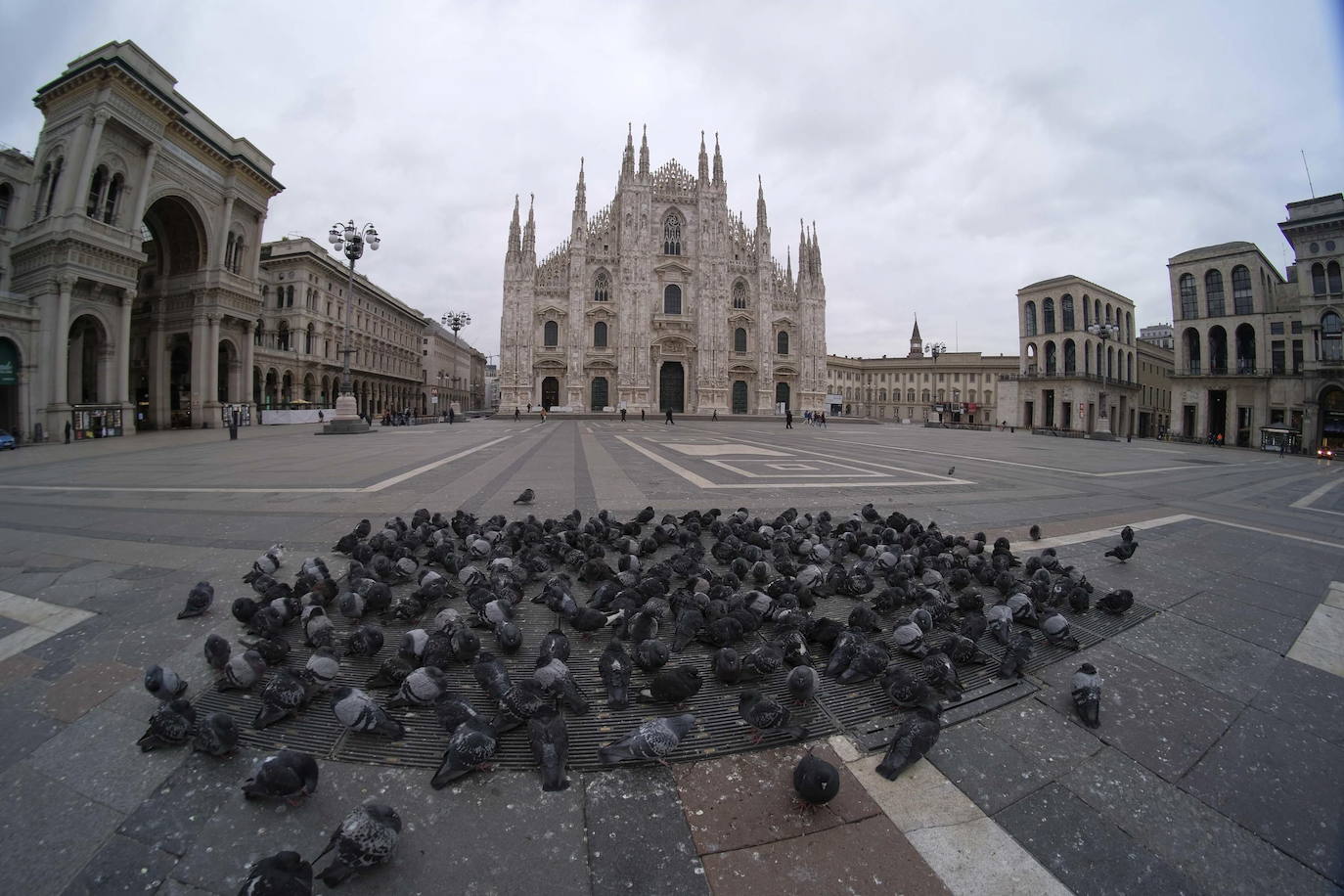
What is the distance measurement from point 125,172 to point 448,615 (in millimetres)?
35073

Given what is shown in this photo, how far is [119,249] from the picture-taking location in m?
22.9

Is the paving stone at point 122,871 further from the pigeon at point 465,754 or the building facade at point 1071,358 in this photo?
the building facade at point 1071,358

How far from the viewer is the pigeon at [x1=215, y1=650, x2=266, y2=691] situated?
232cm

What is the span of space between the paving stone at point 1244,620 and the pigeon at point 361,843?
467 cm

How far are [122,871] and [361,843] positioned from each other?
26.2 inches

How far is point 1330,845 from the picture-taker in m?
1.62

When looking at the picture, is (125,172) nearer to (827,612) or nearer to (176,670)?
(176,670)

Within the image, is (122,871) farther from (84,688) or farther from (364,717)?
(84,688)

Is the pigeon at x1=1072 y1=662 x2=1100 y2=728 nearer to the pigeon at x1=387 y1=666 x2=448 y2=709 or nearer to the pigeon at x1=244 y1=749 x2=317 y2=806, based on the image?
the pigeon at x1=387 y1=666 x2=448 y2=709

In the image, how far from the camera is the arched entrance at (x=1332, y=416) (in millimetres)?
32656

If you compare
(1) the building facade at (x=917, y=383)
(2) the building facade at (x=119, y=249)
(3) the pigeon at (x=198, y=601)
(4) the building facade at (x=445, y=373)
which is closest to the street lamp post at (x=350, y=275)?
(2) the building facade at (x=119, y=249)

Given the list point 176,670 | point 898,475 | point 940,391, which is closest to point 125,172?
point 176,670

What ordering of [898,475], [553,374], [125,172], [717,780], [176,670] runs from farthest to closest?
[553,374] < [125,172] < [898,475] < [176,670] < [717,780]

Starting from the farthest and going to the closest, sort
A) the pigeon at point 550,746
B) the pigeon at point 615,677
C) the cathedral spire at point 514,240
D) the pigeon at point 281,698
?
the cathedral spire at point 514,240, the pigeon at point 615,677, the pigeon at point 281,698, the pigeon at point 550,746
